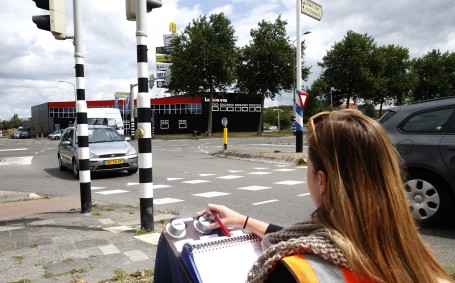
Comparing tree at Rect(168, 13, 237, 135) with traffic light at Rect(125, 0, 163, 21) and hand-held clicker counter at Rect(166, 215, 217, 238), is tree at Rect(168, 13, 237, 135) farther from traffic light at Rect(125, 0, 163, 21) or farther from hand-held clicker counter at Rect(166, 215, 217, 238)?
hand-held clicker counter at Rect(166, 215, 217, 238)

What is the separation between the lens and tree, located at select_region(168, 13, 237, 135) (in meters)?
44.8

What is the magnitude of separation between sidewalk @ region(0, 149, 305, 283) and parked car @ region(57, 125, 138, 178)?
4346 millimetres

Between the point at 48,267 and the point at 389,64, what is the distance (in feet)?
211

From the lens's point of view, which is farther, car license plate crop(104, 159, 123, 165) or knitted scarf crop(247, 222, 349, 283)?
car license plate crop(104, 159, 123, 165)

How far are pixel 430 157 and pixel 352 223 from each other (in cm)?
432

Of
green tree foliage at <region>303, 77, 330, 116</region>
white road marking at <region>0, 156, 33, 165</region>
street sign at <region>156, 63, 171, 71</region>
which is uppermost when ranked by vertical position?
street sign at <region>156, 63, 171, 71</region>

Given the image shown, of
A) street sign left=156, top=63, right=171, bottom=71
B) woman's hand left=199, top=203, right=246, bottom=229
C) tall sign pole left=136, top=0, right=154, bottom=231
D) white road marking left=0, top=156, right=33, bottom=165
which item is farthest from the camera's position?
street sign left=156, top=63, right=171, bottom=71

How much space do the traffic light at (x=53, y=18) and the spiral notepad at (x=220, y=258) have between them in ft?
16.5

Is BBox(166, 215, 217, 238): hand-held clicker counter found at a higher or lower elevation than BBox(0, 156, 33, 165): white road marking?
higher

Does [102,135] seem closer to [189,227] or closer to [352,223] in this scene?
[189,227]

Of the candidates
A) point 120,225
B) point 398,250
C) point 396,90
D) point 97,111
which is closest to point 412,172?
point 120,225

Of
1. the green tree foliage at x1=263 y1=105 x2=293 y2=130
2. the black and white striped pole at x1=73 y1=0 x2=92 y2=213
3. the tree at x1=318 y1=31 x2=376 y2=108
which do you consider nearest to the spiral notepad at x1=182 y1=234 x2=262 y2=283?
the black and white striped pole at x1=73 y1=0 x2=92 y2=213

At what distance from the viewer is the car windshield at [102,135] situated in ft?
40.0

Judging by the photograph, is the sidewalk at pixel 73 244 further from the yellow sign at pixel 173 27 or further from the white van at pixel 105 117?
the yellow sign at pixel 173 27
